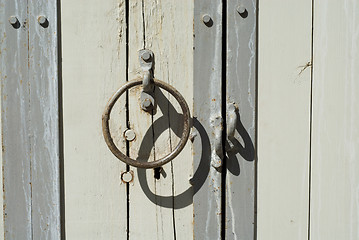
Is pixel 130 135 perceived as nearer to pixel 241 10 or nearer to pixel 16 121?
pixel 16 121

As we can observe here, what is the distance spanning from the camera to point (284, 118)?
1.23 m

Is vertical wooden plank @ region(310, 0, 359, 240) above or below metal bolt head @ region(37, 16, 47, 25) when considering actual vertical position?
below

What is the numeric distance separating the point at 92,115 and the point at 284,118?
0.47 metres

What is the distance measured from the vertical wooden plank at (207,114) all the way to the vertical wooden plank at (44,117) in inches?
13.5

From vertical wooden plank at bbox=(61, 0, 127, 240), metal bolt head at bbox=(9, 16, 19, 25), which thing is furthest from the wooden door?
metal bolt head at bbox=(9, 16, 19, 25)

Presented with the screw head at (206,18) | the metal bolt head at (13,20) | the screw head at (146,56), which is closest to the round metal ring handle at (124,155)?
the screw head at (146,56)

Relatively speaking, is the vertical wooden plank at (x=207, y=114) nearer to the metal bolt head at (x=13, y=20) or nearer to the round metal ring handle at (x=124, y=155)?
the round metal ring handle at (x=124, y=155)

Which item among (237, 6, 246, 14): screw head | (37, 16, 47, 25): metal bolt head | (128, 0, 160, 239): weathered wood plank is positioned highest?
(237, 6, 246, 14): screw head

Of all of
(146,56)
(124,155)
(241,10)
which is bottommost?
(124,155)

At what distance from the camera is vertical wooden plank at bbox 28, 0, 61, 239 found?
122 centimetres

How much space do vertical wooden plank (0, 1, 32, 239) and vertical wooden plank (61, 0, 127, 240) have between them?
0.10 m

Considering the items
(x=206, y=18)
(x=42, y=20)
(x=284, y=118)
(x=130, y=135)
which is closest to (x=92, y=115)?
(x=130, y=135)

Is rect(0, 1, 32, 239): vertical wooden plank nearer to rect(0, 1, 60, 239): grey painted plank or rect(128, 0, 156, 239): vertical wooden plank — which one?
rect(0, 1, 60, 239): grey painted plank

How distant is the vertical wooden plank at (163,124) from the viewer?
1.22 m
